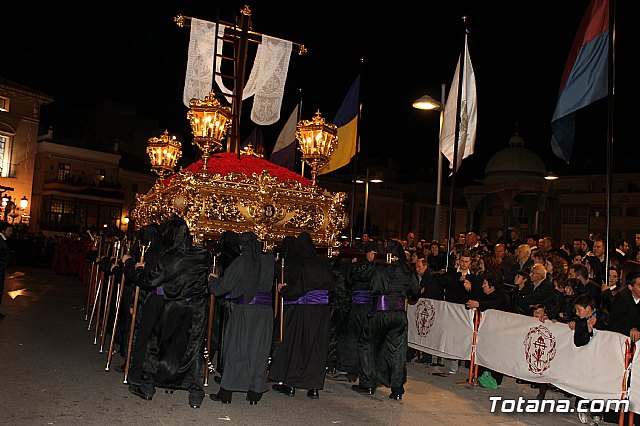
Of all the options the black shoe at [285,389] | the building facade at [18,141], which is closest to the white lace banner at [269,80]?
the black shoe at [285,389]

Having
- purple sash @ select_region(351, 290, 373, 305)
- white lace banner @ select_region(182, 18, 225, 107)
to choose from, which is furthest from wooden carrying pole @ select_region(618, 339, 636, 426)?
white lace banner @ select_region(182, 18, 225, 107)

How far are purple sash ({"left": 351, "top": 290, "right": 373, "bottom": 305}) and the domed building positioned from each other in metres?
15.4

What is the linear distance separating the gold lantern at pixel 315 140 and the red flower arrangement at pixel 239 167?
0.57 metres

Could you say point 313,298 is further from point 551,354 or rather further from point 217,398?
point 551,354

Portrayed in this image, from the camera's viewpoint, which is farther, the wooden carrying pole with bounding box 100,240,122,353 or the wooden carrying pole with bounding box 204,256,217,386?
the wooden carrying pole with bounding box 100,240,122,353

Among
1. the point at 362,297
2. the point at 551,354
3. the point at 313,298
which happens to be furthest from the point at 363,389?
the point at 551,354

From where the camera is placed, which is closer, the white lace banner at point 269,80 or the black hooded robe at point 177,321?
the black hooded robe at point 177,321

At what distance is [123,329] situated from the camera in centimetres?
946

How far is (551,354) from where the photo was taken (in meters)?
7.89

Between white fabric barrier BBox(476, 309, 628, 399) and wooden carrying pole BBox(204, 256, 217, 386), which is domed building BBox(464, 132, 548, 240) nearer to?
white fabric barrier BBox(476, 309, 628, 399)

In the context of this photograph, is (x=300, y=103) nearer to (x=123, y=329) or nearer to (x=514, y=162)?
(x=123, y=329)

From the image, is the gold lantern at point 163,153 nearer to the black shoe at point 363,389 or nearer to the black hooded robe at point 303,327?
the black hooded robe at point 303,327

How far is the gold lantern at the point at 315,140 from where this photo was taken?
10.6 meters

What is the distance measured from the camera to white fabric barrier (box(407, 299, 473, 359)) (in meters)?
9.62
